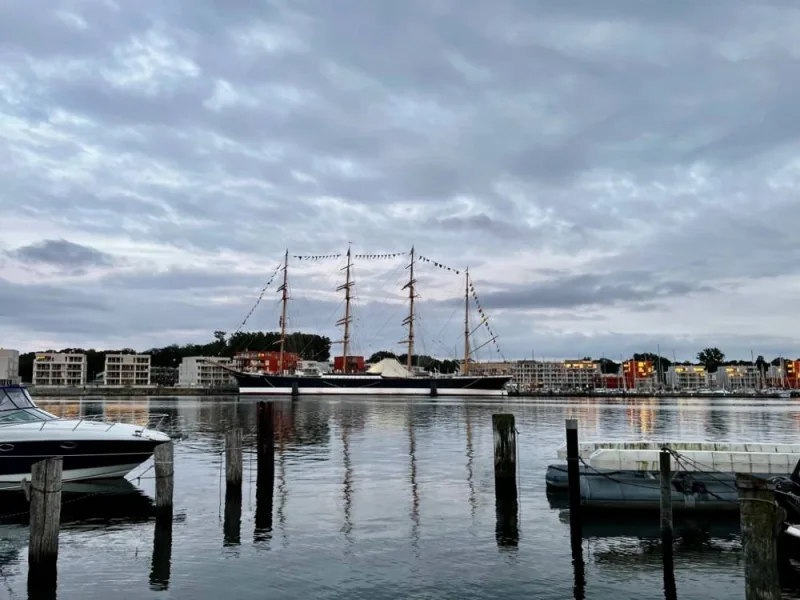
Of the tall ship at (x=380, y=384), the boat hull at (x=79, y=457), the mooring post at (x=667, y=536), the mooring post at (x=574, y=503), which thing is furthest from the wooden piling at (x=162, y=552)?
the tall ship at (x=380, y=384)

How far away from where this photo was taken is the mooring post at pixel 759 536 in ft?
32.8

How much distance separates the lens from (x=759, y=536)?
1007 centimetres

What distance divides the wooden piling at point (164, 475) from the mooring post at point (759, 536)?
1352 cm

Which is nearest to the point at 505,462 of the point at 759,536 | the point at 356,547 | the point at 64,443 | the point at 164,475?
the point at 356,547

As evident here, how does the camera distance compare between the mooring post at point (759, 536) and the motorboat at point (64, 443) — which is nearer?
the mooring post at point (759, 536)

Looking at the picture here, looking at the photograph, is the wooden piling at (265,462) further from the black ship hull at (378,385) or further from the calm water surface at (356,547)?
the black ship hull at (378,385)

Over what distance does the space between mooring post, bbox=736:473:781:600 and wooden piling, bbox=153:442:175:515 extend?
13.5 m

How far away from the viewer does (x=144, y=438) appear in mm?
23125

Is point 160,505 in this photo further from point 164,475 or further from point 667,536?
point 667,536

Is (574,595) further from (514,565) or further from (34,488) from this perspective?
(34,488)

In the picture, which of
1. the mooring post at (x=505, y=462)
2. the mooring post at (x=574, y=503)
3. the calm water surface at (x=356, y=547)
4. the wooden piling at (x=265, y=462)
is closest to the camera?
the calm water surface at (x=356, y=547)

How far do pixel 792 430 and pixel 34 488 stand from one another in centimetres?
5726

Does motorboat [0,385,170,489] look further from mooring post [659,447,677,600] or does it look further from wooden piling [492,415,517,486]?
mooring post [659,447,677,600]

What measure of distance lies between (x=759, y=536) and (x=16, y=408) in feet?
73.9
